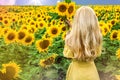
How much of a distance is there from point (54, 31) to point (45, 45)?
20 cm

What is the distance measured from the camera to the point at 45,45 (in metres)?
4.16

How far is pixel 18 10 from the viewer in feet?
16.1

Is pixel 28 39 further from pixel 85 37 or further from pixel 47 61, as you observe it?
pixel 85 37

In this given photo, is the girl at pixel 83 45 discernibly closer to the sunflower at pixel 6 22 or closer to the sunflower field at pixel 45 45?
the sunflower field at pixel 45 45

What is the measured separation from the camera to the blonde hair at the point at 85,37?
10.5ft

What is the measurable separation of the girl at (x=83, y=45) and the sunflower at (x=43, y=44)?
0.87 meters

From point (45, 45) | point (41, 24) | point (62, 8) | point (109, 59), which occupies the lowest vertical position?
point (109, 59)

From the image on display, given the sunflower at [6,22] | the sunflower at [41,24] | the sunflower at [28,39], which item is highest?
the sunflower at [6,22]

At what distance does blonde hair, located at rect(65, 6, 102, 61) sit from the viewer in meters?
3.19

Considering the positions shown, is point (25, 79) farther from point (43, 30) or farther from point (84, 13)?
point (84, 13)

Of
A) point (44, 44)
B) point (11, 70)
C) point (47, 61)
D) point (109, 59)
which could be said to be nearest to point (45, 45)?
point (44, 44)

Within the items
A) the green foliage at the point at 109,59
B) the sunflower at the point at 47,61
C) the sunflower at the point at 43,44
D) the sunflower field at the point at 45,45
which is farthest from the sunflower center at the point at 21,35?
the green foliage at the point at 109,59

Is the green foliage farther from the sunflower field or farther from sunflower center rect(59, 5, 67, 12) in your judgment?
sunflower center rect(59, 5, 67, 12)

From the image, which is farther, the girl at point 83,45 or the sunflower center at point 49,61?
the sunflower center at point 49,61
